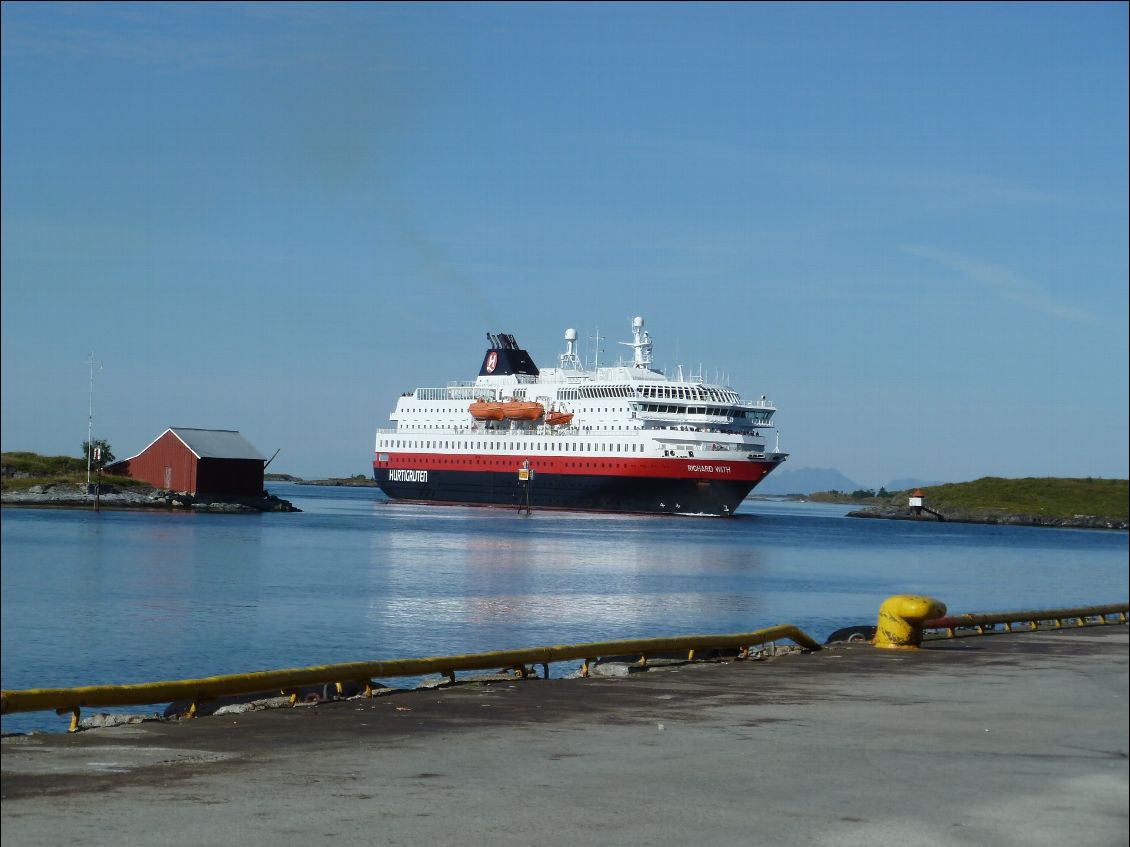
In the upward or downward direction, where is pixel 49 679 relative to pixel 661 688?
downward

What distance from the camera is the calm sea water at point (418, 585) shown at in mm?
22031

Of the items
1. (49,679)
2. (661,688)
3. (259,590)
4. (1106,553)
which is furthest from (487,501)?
(661,688)

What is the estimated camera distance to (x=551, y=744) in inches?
324

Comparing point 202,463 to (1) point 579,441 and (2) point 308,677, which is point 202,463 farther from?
(2) point 308,677

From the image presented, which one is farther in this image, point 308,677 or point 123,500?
point 123,500

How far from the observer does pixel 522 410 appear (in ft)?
271

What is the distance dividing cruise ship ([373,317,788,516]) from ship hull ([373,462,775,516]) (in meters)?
0.08

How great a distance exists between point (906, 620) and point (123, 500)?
223 feet

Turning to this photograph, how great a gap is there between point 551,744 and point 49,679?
12.5m

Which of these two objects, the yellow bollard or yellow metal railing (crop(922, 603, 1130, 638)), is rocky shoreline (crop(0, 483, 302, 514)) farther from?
the yellow bollard

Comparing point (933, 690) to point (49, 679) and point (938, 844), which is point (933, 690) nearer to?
point (938, 844)

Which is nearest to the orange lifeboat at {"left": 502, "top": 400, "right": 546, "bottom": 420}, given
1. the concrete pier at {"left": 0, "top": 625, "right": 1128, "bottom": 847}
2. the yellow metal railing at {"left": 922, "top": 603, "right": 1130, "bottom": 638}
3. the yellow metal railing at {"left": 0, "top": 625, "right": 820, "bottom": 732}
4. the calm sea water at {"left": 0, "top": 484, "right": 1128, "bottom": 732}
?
the calm sea water at {"left": 0, "top": 484, "right": 1128, "bottom": 732}

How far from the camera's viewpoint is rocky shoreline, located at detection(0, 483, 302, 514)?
75.4m

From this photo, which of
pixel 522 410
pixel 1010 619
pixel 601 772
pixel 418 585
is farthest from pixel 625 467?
pixel 601 772
